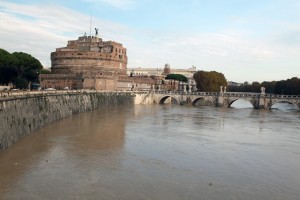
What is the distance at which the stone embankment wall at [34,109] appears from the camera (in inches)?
822

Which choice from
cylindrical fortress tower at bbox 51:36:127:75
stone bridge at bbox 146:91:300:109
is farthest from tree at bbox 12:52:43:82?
stone bridge at bbox 146:91:300:109

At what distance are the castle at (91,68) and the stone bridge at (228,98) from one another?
24.5 ft

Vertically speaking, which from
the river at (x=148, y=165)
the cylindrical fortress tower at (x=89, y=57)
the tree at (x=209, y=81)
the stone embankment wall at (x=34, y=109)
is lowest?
the river at (x=148, y=165)

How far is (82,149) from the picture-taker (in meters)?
21.6

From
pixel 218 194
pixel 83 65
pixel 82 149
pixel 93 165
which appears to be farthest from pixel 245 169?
pixel 83 65

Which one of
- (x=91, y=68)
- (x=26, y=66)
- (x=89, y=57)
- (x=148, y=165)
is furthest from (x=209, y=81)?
(x=148, y=165)

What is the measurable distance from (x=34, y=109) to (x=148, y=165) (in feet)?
41.7

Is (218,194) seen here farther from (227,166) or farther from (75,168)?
(75,168)

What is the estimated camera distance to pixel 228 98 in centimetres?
6112

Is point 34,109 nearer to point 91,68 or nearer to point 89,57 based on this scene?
point 91,68

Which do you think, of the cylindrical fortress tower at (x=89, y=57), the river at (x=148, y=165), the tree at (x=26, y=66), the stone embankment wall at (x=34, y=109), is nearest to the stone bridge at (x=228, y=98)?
the cylindrical fortress tower at (x=89, y=57)

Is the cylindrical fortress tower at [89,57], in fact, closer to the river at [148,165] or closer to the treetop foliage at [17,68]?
the treetop foliage at [17,68]

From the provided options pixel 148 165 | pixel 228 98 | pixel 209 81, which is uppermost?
pixel 209 81

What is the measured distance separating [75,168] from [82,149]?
4283 millimetres
